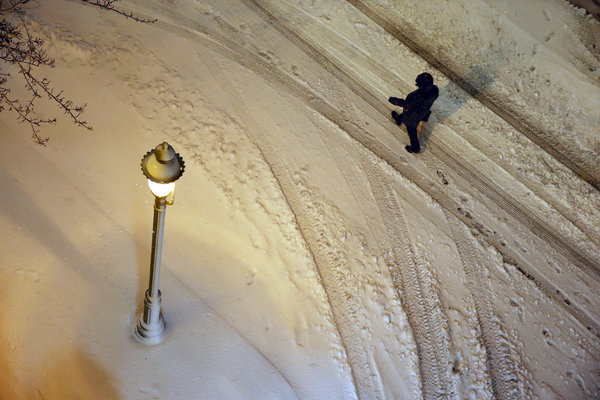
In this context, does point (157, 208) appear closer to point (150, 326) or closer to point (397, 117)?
point (150, 326)

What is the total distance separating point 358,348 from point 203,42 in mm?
6092

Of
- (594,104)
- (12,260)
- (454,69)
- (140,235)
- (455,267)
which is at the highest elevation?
(594,104)

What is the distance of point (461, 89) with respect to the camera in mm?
9945

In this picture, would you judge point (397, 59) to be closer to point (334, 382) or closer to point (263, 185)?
point (263, 185)

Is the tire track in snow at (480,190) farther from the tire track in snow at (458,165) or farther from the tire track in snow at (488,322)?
the tire track in snow at (488,322)

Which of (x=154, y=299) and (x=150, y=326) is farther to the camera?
(x=150, y=326)

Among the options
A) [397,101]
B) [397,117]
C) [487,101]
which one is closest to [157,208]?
[397,101]

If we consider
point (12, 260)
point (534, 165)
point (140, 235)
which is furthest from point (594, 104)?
point (12, 260)

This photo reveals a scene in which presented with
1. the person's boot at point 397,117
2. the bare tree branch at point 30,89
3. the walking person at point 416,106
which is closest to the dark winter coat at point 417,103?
the walking person at point 416,106

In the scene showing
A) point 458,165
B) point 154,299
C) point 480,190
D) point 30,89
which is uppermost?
point 458,165

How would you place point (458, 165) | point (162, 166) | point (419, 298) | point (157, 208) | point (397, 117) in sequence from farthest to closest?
point (397, 117)
point (458, 165)
point (419, 298)
point (157, 208)
point (162, 166)

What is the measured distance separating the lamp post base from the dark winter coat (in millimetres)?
5226

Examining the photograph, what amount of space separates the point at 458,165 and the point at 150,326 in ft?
19.5

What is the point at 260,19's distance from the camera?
9859 mm
